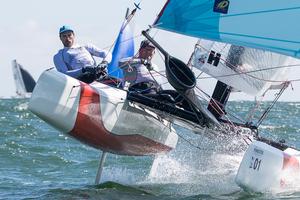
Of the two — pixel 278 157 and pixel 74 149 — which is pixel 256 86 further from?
pixel 74 149

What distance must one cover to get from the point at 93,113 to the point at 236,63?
188 cm

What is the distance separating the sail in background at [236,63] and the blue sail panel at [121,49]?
657mm

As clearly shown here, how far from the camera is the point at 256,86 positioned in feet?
24.1

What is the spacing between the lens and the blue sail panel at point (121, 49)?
21.9ft

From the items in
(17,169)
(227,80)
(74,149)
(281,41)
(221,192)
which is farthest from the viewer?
(74,149)

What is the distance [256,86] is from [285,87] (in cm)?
33

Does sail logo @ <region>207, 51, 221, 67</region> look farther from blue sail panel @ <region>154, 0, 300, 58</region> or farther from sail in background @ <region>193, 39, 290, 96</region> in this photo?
blue sail panel @ <region>154, 0, 300, 58</region>

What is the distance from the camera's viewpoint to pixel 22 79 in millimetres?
32562

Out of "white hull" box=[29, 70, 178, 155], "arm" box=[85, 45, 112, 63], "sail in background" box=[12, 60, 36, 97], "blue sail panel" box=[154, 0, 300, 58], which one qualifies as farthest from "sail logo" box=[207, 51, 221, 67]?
"sail in background" box=[12, 60, 36, 97]

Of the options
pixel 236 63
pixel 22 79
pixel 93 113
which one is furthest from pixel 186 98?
pixel 22 79

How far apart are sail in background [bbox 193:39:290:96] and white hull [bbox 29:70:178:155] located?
0.84 m

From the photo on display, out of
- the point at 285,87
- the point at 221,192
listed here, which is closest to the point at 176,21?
the point at 221,192

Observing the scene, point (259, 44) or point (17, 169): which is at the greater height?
point (259, 44)

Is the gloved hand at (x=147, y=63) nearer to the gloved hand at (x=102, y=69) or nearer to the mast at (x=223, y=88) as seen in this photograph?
the gloved hand at (x=102, y=69)
